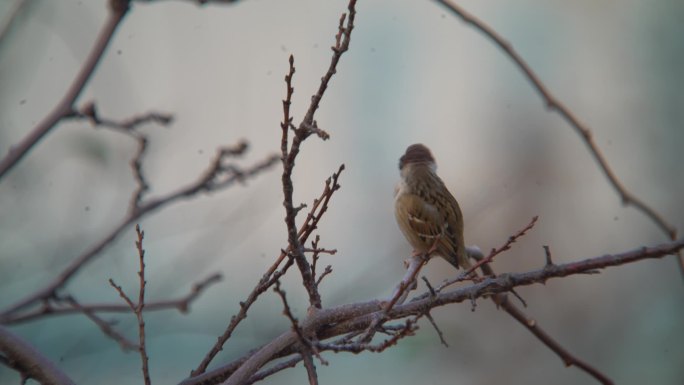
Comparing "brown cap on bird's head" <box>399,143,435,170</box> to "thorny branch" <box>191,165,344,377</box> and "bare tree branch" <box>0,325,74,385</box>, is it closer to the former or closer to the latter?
"thorny branch" <box>191,165,344,377</box>

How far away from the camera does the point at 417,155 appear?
7.48ft

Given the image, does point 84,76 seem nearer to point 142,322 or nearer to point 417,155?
point 142,322

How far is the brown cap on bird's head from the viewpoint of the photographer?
88.4 inches

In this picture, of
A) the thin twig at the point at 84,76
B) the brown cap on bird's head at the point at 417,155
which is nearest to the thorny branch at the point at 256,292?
the thin twig at the point at 84,76

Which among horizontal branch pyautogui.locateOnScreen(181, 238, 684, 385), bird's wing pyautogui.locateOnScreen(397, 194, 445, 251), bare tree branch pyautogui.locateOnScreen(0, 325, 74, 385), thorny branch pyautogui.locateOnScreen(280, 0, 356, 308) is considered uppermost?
bird's wing pyautogui.locateOnScreen(397, 194, 445, 251)

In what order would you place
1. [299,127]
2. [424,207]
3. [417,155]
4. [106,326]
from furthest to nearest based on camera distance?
[424,207], [417,155], [106,326], [299,127]

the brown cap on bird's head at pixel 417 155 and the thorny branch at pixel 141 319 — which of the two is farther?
the brown cap on bird's head at pixel 417 155

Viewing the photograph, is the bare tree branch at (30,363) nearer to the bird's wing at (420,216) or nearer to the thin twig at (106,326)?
the thin twig at (106,326)

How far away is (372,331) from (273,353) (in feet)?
0.62

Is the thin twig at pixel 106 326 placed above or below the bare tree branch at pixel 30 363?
above

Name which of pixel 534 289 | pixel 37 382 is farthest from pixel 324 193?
pixel 534 289

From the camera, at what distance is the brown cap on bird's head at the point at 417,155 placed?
7.37 feet

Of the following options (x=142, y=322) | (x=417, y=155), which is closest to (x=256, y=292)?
(x=142, y=322)

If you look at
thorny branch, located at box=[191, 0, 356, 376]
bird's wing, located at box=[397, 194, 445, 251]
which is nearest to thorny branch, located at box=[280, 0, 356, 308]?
thorny branch, located at box=[191, 0, 356, 376]
